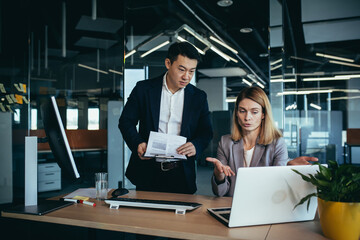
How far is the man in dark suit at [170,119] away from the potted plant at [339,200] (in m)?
0.96

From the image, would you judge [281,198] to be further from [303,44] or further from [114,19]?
[303,44]

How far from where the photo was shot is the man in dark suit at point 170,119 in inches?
80.7

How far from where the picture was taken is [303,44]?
645cm

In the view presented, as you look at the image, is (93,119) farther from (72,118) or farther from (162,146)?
(162,146)

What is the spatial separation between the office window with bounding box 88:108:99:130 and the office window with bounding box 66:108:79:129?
0.24 meters

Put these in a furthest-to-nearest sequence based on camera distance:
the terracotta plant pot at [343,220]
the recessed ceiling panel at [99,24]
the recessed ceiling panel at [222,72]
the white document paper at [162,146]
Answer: the recessed ceiling panel at [99,24]
the recessed ceiling panel at [222,72]
the white document paper at [162,146]
the terracotta plant pot at [343,220]

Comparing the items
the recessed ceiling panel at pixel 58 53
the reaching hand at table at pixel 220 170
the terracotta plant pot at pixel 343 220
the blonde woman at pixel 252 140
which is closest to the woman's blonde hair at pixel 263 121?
the blonde woman at pixel 252 140

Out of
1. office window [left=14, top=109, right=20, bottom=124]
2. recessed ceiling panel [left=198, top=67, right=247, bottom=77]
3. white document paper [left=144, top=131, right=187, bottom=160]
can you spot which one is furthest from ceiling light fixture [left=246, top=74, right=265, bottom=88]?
office window [left=14, top=109, right=20, bottom=124]

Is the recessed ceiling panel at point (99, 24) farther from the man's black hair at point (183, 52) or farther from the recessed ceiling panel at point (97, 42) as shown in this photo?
the man's black hair at point (183, 52)

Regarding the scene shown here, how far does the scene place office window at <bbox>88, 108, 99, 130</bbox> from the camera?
5.91 metres

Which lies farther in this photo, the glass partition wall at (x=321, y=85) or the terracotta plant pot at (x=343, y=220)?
the glass partition wall at (x=321, y=85)

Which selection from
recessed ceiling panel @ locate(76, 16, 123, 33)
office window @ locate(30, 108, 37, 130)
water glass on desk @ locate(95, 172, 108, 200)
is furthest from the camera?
recessed ceiling panel @ locate(76, 16, 123, 33)

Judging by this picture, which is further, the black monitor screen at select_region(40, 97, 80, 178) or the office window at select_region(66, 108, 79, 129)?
the office window at select_region(66, 108, 79, 129)

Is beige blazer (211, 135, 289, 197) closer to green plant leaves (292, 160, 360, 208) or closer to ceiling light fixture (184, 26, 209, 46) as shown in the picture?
green plant leaves (292, 160, 360, 208)
